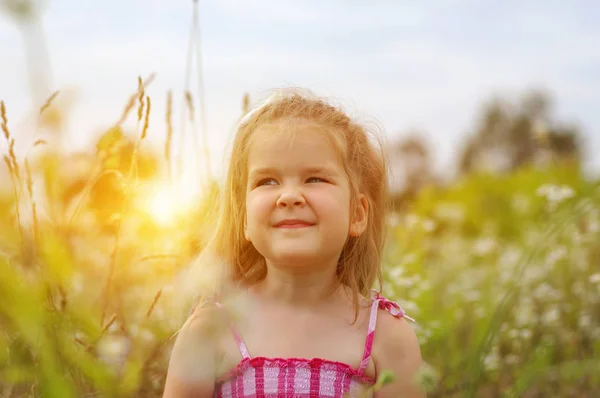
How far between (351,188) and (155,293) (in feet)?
3.35

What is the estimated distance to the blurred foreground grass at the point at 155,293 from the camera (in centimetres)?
131

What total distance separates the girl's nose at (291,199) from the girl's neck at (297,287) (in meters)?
0.21

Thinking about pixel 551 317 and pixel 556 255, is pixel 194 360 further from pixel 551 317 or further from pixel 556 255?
pixel 556 255

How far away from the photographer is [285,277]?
1.95 metres

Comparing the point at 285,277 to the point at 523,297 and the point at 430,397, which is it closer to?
the point at 430,397

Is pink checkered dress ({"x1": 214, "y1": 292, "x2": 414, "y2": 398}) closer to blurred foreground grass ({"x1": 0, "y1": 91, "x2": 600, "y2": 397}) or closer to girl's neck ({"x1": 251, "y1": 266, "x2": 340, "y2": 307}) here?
girl's neck ({"x1": 251, "y1": 266, "x2": 340, "y2": 307})

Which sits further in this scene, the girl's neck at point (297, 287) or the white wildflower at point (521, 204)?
the white wildflower at point (521, 204)

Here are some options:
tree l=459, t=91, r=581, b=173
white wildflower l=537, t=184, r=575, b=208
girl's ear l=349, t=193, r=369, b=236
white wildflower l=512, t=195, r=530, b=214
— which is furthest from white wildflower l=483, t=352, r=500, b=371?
tree l=459, t=91, r=581, b=173

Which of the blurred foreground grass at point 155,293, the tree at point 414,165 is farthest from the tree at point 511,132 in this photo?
the blurred foreground grass at point 155,293

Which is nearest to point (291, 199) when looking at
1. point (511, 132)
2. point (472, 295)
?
point (472, 295)

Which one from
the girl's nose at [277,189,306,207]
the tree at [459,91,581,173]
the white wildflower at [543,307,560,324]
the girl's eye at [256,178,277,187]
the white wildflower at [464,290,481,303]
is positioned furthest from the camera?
the tree at [459,91,581,173]

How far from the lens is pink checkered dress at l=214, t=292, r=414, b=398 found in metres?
1.84

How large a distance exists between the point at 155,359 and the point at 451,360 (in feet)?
5.09

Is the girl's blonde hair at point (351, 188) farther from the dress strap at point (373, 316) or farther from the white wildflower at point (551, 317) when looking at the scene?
the white wildflower at point (551, 317)
